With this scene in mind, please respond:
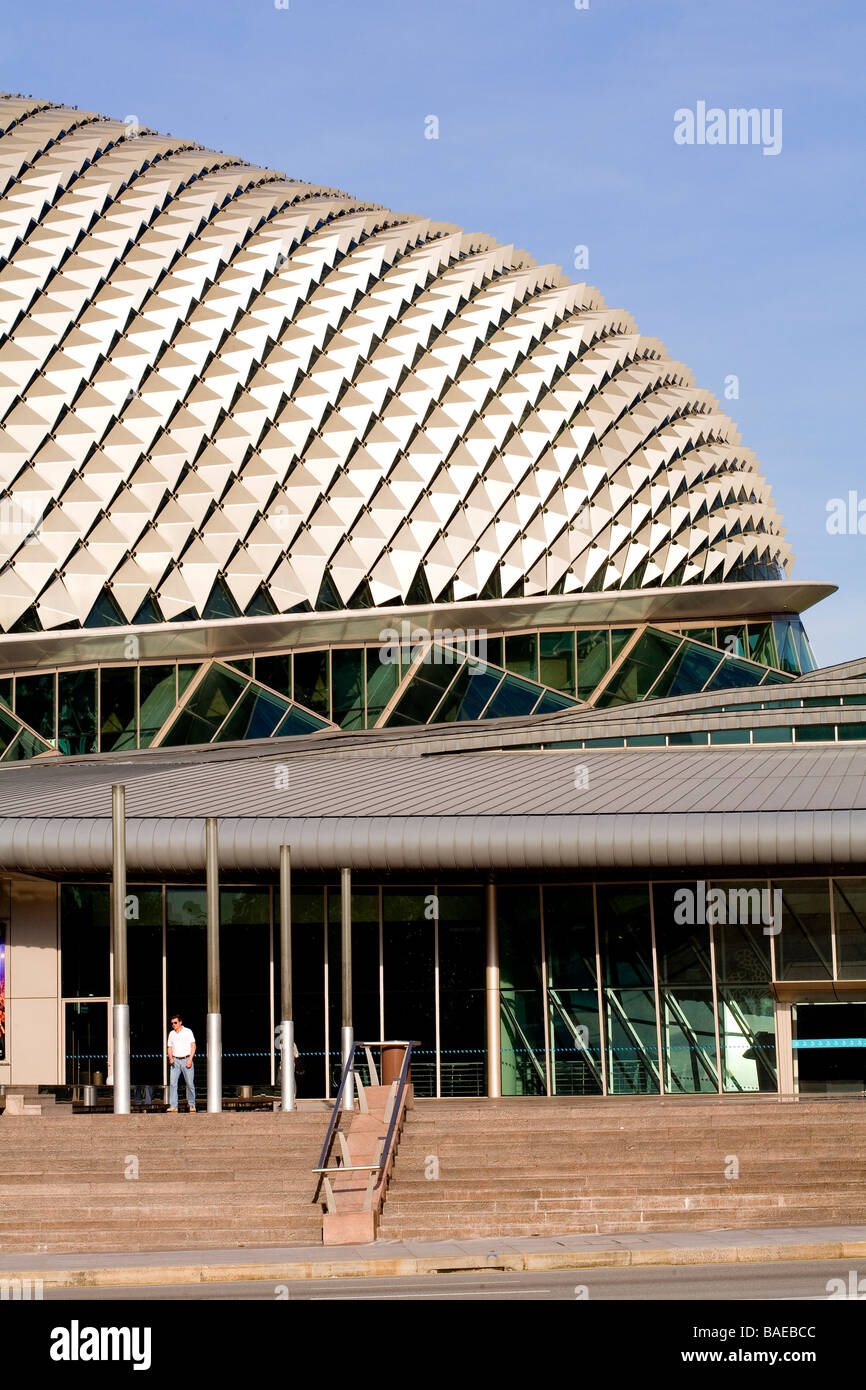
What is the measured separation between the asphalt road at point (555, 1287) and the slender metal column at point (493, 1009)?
15.3 metres

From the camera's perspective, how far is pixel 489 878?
110ft

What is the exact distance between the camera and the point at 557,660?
44.6m

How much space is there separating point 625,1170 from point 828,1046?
37.3 feet

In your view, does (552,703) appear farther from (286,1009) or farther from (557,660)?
(286,1009)

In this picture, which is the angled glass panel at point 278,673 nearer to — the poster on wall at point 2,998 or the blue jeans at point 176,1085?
the poster on wall at point 2,998

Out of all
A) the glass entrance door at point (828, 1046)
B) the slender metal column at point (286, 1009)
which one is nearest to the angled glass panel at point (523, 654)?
the glass entrance door at point (828, 1046)

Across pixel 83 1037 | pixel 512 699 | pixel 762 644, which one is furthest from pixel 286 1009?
pixel 762 644

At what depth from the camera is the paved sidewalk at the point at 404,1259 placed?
17828 mm

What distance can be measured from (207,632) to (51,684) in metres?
3.78

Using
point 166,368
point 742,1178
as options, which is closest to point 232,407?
point 166,368

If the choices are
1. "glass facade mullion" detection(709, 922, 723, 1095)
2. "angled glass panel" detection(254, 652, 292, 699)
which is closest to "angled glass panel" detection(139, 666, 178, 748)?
"angled glass panel" detection(254, 652, 292, 699)

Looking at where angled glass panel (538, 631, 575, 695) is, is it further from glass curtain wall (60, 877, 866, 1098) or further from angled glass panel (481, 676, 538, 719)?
glass curtain wall (60, 877, 866, 1098)

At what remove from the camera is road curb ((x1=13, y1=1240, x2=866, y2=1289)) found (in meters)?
17.8

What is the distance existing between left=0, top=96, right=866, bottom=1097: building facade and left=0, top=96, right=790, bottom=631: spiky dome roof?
0.10 m
